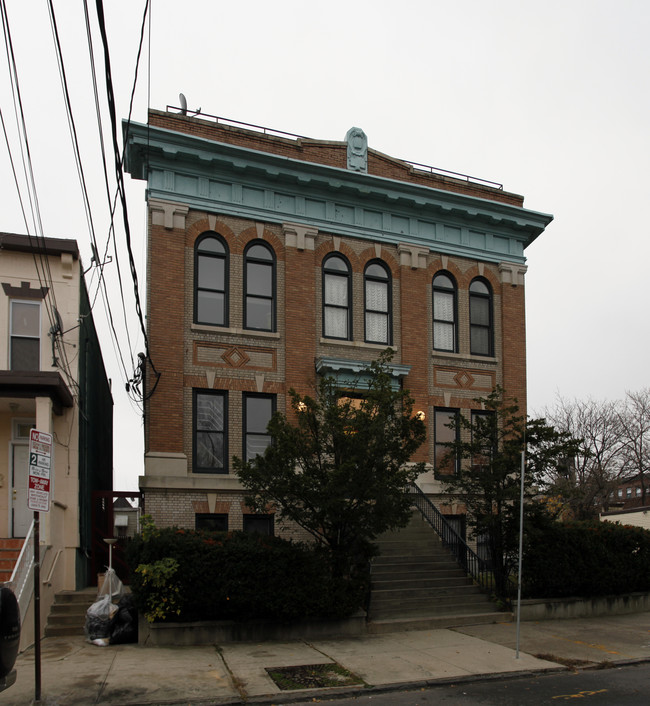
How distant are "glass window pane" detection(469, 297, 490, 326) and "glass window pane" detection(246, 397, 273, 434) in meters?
6.92

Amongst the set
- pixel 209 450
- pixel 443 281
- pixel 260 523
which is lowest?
pixel 260 523

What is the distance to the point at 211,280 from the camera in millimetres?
19016

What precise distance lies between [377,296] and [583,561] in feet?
28.8

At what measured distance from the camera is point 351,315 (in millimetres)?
20219

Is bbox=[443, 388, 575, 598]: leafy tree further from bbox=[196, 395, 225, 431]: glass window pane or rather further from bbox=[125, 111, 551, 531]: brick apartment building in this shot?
bbox=[196, 395, 225, 431]: glass window pane

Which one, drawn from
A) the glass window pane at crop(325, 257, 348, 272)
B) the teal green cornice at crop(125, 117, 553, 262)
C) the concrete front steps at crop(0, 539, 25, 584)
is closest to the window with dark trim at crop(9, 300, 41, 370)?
the concrete front steps at crop(0, 539, 25, 584)

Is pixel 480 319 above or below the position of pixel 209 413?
above

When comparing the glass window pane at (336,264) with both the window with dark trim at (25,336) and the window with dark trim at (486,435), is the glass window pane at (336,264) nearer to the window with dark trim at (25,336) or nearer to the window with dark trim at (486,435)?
the window with dark trim at (486,435)

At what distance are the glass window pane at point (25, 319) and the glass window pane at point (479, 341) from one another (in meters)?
12.0

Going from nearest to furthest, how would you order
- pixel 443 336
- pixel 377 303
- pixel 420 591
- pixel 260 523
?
pixel 420 591 → pixel 260 523 → pixel 377 303 → pixel 443 336

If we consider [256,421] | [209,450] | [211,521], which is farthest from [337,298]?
[211,521]

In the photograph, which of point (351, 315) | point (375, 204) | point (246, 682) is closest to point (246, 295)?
point (351, 315)

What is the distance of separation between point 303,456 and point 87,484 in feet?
23.8

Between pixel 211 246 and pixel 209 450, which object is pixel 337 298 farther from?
pixel 209 450
